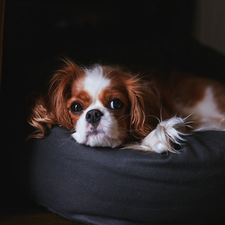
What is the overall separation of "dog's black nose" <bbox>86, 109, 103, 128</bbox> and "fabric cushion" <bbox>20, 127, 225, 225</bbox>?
12 centimetres

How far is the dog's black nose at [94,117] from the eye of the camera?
1.26 meters

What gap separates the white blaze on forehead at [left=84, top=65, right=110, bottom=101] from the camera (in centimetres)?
141

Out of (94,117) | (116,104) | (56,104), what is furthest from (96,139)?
(56,104)

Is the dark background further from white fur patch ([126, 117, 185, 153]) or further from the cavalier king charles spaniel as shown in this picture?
white fur patch ([126, 117, 185, 153])

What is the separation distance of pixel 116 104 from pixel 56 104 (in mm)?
366

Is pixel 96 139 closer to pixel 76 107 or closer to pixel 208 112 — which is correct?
pixel 76 107

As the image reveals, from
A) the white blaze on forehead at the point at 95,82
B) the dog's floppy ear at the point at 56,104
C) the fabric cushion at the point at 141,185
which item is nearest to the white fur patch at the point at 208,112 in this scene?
the fabric cushion at the point at 141,185

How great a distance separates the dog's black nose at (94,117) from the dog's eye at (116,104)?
16cm

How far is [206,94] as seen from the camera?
1.95m

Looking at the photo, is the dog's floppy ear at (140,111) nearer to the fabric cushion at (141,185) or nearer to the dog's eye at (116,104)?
the dog's eye at (116,104)

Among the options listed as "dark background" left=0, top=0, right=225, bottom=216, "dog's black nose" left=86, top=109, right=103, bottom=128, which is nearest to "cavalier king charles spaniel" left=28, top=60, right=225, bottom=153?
"dog's black nose" left=86, top=109, right=103, bottom=128

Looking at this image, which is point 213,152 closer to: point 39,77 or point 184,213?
point 184,213

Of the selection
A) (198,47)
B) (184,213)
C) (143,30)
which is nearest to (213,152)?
(184,213)

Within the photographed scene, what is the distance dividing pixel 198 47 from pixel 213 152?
1.52 meters
